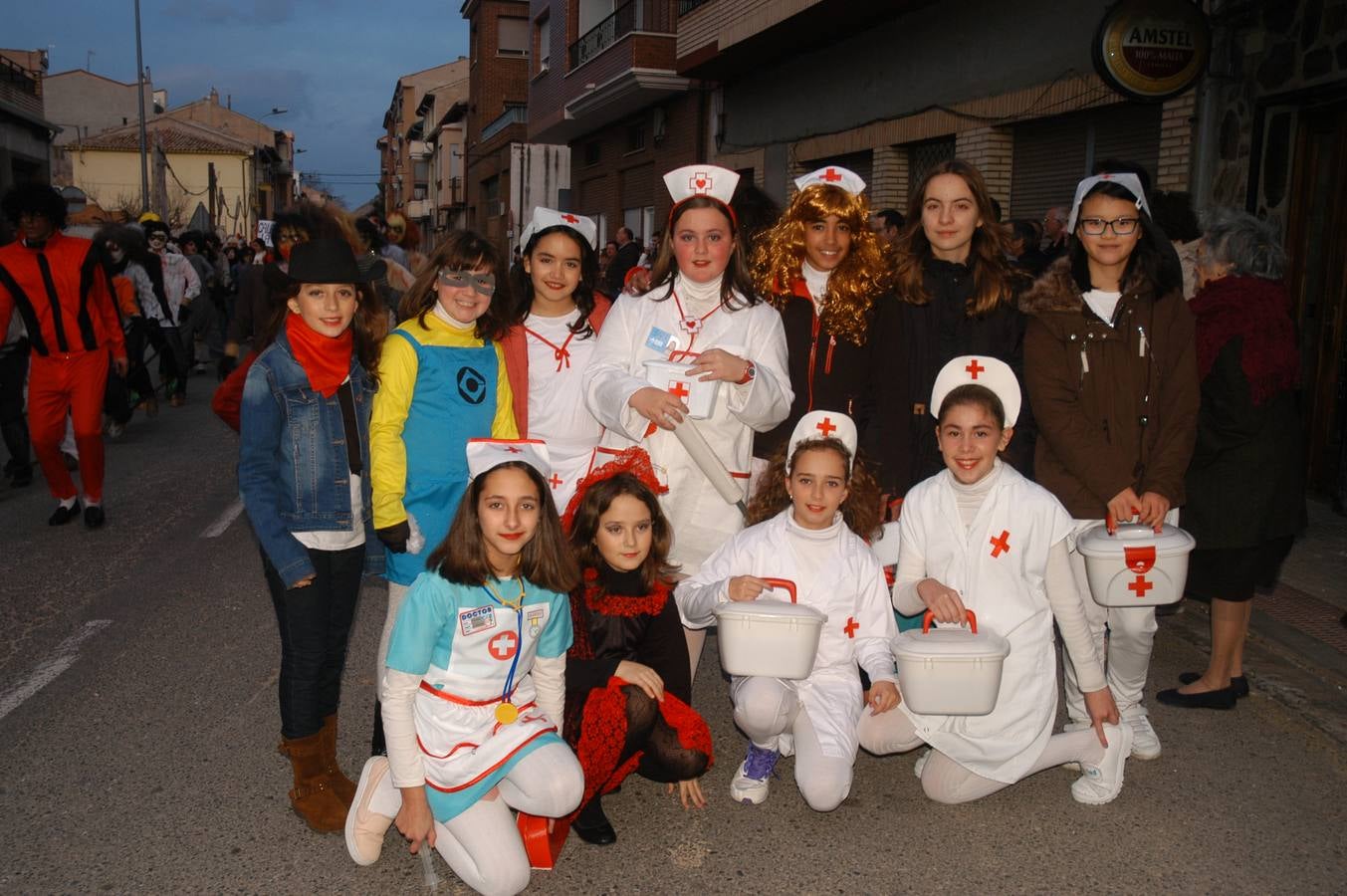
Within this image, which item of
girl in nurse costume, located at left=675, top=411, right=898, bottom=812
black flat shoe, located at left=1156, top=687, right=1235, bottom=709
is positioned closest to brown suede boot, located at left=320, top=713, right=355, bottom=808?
girl in nurse costume, located at left=675, top=411, right=898, bottom=812

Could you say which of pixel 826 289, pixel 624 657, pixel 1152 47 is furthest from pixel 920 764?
pixel 1152 47

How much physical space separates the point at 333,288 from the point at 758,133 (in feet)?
48.3

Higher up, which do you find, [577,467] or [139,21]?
[139,21]

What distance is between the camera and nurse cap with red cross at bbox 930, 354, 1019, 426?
395 cm

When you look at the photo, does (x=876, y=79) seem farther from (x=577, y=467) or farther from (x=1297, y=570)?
(x=577, y=467)

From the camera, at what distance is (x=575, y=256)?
428cm

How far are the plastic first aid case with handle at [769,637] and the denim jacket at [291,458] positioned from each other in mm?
1262

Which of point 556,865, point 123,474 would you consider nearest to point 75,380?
point 123,474

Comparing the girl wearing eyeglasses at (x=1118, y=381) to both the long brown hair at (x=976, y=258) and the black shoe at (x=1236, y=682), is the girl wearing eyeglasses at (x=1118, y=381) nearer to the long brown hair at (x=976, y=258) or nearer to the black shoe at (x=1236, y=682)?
the long brown hair at (x=976, y=258)

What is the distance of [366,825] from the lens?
132 inches

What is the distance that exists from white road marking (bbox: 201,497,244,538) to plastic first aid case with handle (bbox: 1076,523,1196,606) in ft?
18.6

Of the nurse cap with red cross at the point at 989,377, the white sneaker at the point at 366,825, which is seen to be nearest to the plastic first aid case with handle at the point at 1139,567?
the nurse cap with red cross at the point at 989,377

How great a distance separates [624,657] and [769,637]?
573 mm

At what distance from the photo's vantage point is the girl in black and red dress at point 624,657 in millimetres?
3564
